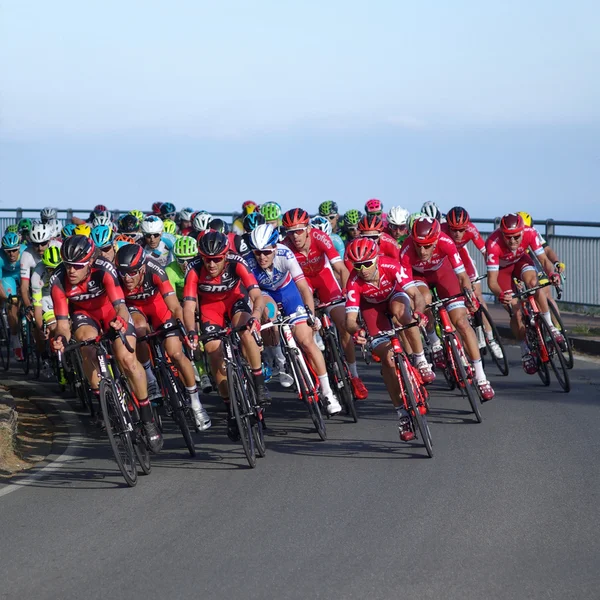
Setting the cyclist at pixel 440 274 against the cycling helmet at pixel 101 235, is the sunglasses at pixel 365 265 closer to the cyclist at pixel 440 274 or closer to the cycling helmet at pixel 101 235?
the cyclist at pixel 440 274

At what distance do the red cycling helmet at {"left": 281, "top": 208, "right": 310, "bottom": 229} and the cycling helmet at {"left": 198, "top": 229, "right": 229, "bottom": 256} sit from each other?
1.90 m

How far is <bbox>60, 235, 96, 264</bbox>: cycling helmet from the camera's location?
9.74 m

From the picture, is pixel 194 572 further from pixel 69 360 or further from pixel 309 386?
pixel 69 360

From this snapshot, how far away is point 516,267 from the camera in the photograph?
13766 millimetres

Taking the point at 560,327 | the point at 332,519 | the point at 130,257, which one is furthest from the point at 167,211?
the point at 332,519

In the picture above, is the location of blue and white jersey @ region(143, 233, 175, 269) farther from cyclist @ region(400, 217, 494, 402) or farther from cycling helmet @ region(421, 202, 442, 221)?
cyclist @ region(400, 217, 494, 402)

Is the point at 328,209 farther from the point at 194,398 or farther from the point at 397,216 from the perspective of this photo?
the point at 194,398

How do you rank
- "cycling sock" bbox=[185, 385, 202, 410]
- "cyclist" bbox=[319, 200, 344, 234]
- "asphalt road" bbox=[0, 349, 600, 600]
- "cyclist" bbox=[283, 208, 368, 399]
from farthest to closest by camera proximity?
1. "cyclist" bbox=[319, 200, 344, 234]
2. "cyclist" bbox=[283, 208, 368, 399]
3. "cycling sock" bbox=[185, 385, 202, 410]
4. "asphalt road" bbox=[0, 349, 600, 600]

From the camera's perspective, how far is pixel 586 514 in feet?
24.2

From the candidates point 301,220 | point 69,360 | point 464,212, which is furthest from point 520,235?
point 69,360

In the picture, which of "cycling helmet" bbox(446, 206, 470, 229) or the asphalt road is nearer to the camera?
the asphalt road

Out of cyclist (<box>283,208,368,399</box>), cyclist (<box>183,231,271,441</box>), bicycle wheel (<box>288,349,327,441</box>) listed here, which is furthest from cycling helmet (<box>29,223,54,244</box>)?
bicycle wheel (<box>288,349,327,441</box>)

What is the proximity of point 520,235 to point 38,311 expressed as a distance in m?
5.93

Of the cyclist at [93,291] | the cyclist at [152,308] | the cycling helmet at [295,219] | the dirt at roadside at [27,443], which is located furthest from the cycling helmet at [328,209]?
the cyclist at [93,291]
